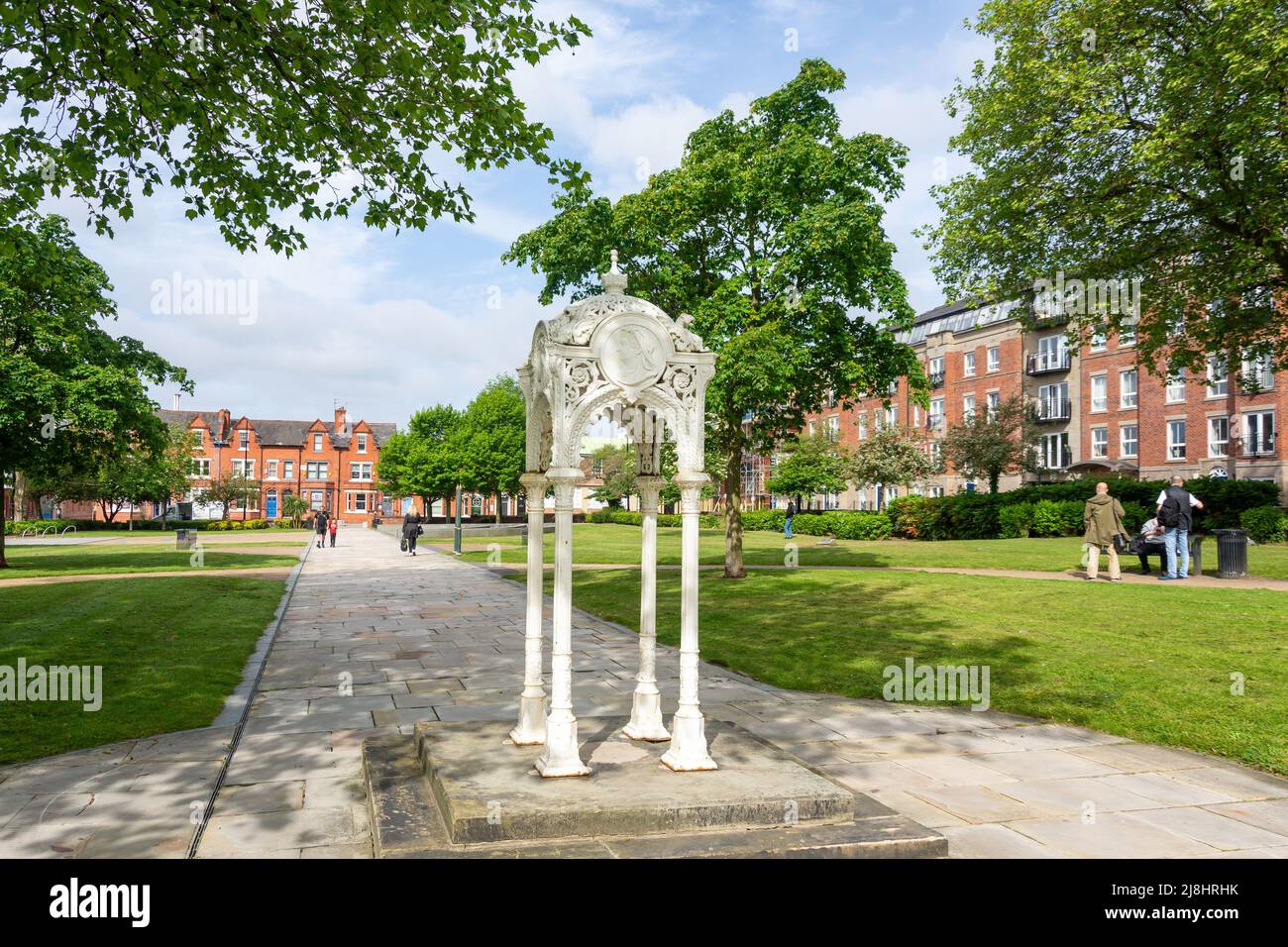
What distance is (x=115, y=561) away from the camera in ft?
91.6

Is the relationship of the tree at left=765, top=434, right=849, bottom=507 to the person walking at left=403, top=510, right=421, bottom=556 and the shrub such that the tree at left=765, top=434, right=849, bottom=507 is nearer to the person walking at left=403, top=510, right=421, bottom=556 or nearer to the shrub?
the shrub

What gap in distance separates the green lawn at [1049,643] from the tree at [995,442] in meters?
26.2

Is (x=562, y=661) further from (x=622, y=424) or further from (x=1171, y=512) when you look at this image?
(x=1171, y=512)

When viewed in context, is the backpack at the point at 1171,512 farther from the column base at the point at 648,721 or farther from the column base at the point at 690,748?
the column base at the point at 690,748

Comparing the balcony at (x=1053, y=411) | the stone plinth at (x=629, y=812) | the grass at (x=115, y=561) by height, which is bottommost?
the grass at (x=115, y=561)

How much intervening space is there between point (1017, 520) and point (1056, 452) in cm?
1892

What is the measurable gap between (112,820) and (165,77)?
7.16 m

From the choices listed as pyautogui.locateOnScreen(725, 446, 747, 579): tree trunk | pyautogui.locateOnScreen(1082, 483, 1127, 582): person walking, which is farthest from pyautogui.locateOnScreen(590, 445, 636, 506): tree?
pyautogui.locateOnScreen(1082, 483, 1127, 582): person walking

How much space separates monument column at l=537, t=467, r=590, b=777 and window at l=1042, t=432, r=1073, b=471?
4828 centimetres

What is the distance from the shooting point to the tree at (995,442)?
42.0 metres

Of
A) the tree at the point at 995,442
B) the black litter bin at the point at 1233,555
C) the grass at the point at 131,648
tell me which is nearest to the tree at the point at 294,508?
the tree at the point at 995,442
